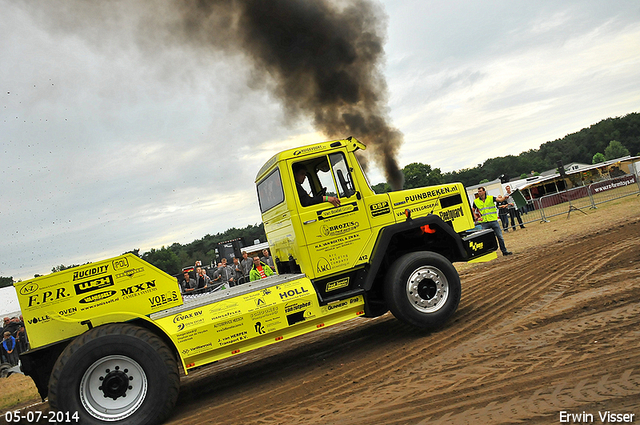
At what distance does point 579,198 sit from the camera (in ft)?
71.3

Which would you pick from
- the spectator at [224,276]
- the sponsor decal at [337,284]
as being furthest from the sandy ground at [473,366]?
the spectator at [224,276]

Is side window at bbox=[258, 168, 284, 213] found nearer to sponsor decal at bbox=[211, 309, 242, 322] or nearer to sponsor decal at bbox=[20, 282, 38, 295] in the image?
sponsor decal at bbox=[211, 309, 242, 322]

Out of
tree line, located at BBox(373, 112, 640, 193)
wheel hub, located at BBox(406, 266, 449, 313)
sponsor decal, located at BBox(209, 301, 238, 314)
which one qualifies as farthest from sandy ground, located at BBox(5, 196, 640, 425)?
tree line, located at BBox(373, 112, 640, 193)

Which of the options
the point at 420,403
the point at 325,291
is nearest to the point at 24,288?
the point at 325,291

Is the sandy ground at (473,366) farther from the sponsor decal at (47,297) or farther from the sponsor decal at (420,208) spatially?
the sponsor decal at (47,297)

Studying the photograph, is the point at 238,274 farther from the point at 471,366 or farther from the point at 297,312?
the point at 471,366

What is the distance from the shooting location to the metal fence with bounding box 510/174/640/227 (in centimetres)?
2084

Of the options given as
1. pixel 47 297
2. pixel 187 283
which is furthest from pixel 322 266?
pixel 187 283

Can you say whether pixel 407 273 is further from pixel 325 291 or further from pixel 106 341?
pixel 106 341

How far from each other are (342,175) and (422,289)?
6.76 ft

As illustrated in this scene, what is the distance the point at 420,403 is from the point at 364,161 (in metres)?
3.79

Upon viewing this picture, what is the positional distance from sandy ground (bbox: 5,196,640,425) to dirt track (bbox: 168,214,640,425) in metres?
0.02

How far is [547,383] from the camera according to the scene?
3.84 metres

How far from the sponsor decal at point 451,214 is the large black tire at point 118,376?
4406 mm
